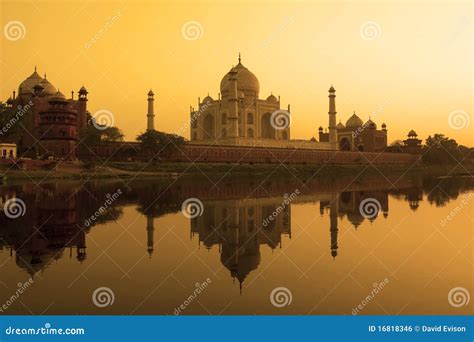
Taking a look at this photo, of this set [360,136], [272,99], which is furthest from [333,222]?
[360,136]

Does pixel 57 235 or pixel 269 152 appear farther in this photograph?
pixel 269 152

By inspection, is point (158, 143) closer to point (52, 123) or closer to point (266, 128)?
point (52, 123)

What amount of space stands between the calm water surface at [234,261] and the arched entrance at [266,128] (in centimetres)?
3800

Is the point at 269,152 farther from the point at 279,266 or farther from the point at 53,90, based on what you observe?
the point at 279,266

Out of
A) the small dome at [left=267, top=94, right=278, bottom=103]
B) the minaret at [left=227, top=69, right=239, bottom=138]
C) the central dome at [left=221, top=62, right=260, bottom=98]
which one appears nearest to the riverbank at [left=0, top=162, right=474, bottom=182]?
the minaret at [left=227, top=69, right=239, bottom=138]

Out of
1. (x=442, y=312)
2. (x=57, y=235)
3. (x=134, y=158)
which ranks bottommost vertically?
(x=442, y=312)

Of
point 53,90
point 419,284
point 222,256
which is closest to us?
point 419,284

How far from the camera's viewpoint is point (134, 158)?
32969mm

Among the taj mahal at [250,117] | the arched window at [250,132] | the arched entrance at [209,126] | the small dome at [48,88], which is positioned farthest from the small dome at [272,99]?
the small dome at [48,88]

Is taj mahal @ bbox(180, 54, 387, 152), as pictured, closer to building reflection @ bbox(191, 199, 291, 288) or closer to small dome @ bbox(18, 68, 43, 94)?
small dome @ bbox(18, 68, 43, 94)

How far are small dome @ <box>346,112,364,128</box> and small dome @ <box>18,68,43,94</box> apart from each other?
36.7 meters

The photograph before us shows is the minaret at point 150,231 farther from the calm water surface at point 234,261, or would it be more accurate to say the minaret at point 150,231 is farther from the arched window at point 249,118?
the arched window at point 249,118

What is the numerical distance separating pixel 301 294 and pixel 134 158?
96.0 ft

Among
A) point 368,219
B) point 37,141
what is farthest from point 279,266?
point 37,141
